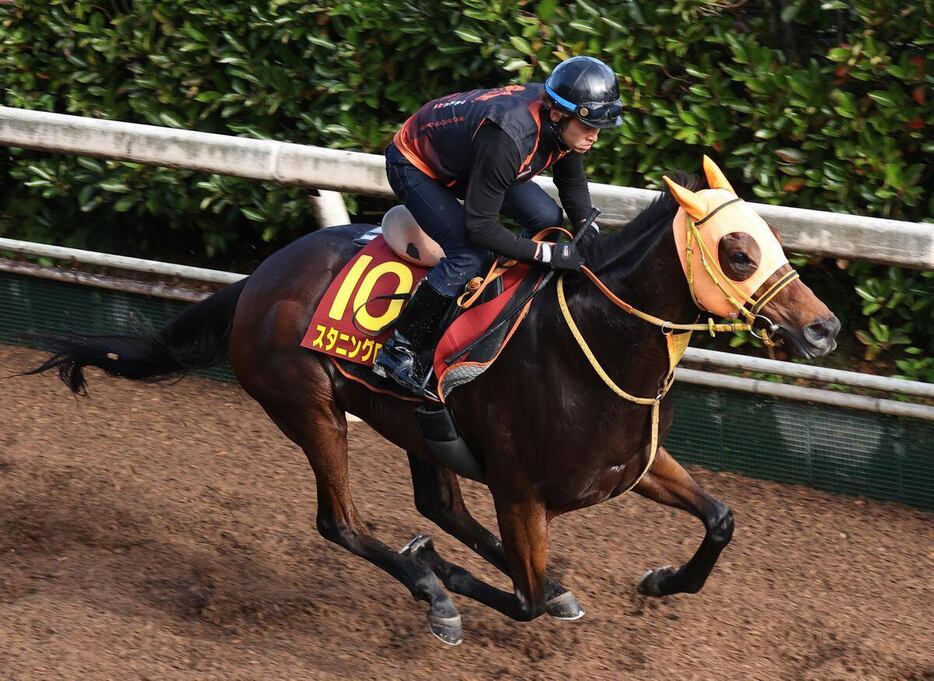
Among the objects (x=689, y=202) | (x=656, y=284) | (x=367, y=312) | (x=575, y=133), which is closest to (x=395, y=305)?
(x=367, y=312)

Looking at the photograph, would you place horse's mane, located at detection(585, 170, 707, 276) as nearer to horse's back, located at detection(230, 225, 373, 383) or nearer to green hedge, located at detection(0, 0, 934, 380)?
horse's back, located at detection(230, 225, 373, 383)

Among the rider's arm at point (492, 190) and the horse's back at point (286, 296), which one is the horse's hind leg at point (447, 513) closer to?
the horse's back at point (286, 296)

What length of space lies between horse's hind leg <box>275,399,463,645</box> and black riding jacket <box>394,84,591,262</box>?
107cm

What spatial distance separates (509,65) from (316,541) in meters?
2.39

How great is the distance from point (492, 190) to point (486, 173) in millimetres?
68

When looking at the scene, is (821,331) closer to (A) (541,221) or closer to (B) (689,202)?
(B) (689,202)

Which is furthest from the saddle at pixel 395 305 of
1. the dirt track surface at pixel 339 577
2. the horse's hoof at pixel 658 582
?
A: the horse's hoof at pixel 658 582

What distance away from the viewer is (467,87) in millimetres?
6801

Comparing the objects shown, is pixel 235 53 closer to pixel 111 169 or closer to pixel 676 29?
pixel 111 169

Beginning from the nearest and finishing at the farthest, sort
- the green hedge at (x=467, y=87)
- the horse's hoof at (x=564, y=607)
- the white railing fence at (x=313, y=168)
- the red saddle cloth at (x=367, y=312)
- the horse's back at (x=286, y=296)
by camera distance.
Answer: the red saddle cloth at (x=367, y=312) → the horse's hoof at (x=564, y=607) → the horse's back at (x=286, y=296) → the white railing fence at (x=313, y=168) → the green hedge at (x=467, y=87)

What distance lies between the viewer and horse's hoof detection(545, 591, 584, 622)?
4926 millimetres

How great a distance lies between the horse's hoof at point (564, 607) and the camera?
4926mm

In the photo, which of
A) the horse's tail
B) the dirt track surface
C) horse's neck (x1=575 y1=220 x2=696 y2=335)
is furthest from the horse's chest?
the horse's tail

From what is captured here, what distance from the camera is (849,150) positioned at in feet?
19.3
